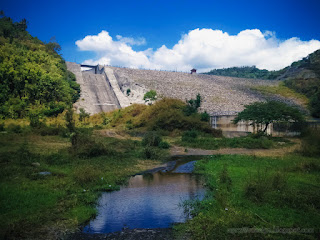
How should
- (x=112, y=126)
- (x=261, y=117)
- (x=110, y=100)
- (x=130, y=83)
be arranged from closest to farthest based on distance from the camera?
(x=261, y=117) → (x=112, y=126) → (x=110, y=100) → (x=130, y=83)

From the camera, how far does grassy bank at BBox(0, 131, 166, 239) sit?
5.66 metres

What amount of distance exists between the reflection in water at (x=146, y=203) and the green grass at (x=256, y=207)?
53cm

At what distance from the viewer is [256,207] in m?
6.57

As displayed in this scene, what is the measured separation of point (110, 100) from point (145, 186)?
4173 centimetres

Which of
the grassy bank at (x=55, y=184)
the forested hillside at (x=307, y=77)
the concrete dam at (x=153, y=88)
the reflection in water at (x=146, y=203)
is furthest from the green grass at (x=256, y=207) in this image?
the forested hillside at (x=307, y=77)

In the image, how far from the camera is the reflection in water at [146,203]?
611 cm

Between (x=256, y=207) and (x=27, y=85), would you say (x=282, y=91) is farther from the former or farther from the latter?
(x=256, y=207)

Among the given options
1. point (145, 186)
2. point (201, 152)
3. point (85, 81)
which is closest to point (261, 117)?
point (201, 152)

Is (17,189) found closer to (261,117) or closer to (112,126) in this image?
(261,117)

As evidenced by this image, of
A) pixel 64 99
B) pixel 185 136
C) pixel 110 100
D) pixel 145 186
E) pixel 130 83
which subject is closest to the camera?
pixel 145 186

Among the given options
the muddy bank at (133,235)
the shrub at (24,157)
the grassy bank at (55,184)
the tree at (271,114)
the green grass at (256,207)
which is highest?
the tree at (271,114)

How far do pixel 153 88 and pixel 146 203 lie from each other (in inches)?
1833

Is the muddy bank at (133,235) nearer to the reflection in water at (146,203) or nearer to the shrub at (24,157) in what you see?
the reflection in water at (146,203)

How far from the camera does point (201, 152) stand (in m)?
16.9
